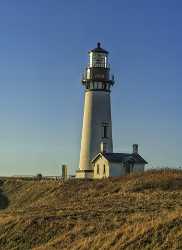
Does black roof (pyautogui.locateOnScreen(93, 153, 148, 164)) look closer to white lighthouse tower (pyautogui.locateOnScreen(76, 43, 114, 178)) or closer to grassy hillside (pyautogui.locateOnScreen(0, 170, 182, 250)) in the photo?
white lighthouse tower (pyautogui.locateOnScreen(76, 43, 114, 178))

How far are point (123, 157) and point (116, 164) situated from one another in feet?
3.26

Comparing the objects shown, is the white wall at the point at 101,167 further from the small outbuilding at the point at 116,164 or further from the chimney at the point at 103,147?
the chimney at the point at 103,147

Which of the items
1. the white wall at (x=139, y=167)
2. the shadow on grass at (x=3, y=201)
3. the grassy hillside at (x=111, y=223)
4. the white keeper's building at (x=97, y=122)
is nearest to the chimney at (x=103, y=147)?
the white keeper's building at (x=97, y=122)

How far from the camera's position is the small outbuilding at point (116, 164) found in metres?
51.1

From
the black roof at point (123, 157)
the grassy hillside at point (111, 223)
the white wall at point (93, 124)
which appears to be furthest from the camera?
the white wall at point (93, 124)

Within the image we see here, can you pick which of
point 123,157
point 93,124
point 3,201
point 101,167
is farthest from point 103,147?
point 3,201

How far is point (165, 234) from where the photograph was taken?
66.0ft

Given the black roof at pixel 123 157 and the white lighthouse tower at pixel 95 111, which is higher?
the white lighthouse tower at pixel 95 111

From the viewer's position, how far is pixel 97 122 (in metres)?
53.9

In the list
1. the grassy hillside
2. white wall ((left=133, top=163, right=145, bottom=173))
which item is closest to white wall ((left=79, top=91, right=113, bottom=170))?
white wall ((left=133, top=163, right=145, bottom=173))

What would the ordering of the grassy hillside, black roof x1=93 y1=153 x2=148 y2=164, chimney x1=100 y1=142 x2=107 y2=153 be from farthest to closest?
chimney x1=100 y1=142 x2=107 y2=153, black roof x1=93 y1=153 x2=148 y2=164, the grassy hillside

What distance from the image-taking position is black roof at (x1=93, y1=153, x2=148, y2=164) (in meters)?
51.3

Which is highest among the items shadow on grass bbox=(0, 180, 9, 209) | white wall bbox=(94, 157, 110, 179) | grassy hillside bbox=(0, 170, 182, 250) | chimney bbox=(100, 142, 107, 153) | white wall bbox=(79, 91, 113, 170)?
white wall bbox=(79, 91, 113, 170)

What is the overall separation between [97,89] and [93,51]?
344 centimetres
